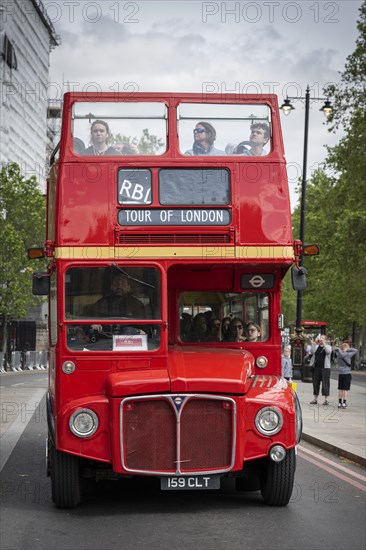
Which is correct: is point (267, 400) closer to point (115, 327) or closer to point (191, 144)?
point (115, 327)

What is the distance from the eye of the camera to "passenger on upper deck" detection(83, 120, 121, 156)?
425 inches

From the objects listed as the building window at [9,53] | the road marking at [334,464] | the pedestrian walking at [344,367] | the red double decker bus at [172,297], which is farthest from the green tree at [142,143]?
the building window at [9,53]

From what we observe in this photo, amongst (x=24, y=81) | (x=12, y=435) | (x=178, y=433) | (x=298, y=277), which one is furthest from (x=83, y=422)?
(x=24, y=81)

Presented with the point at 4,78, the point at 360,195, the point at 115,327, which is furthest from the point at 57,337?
the point at 4,78

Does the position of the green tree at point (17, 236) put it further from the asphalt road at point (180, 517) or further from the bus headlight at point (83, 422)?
the bus headlight at point (83, 422)

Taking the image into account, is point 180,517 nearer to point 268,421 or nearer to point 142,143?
point 268,421

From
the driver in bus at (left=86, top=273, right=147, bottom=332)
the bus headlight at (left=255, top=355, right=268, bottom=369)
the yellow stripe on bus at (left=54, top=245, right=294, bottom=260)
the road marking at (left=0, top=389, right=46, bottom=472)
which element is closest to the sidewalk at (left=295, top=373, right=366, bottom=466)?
the bus headlight at (left=255, top=355, right=268, bottom=369)

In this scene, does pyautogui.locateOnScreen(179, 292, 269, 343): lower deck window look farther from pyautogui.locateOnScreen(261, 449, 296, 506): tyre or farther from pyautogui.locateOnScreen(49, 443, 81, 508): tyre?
pyautogui.locateOnScreen(49, 443, 81, 508): tyre

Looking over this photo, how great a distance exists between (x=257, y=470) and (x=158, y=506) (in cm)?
107

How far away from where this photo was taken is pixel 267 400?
9844 mm

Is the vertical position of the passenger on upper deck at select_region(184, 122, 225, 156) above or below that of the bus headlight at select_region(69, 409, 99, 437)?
above

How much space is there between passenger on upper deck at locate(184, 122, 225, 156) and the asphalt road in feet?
11.8

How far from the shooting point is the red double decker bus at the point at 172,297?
976 centimetres

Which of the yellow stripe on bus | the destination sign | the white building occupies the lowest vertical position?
the yellow stripe on bus
